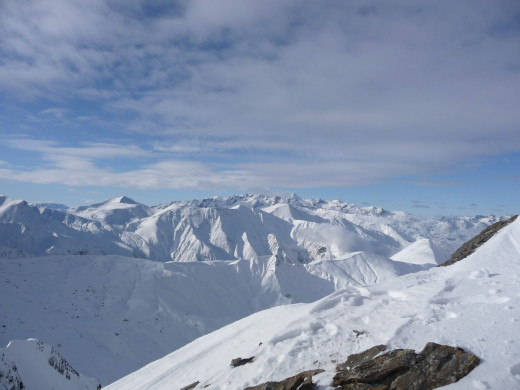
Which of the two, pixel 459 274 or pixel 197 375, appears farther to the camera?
pixel 459 274

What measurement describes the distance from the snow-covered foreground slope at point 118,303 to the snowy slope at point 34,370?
21.0m

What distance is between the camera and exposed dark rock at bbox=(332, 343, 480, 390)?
26.1 ft

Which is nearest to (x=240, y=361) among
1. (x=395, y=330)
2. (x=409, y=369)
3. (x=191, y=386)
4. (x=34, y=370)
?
(x=191, y=386)

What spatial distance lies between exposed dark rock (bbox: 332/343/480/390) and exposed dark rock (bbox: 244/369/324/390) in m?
0.71

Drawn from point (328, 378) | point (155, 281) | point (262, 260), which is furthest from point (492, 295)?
point (262, 260)

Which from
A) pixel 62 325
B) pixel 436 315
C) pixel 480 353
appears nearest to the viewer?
pixel 480 353

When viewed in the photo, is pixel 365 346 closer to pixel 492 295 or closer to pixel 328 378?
pixel 328 378

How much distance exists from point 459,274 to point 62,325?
53.6 m

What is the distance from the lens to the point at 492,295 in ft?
38.1

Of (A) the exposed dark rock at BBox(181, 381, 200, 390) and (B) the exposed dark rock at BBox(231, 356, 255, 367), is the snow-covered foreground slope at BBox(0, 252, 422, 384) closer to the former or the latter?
(A) the exposed dark rock at BBox(181, 381, 200, 390)

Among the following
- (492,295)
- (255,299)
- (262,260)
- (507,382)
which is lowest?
(255,299)

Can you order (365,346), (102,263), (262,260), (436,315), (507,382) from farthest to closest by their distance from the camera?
(262,260) → (102,263) → (436,315) → (365,346) → (507,382)

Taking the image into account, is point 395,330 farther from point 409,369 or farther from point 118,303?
point 118,303

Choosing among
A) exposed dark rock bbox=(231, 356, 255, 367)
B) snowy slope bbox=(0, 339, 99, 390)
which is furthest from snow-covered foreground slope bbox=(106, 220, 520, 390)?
snowy slope bbox=(0, 339, 99, 390)
